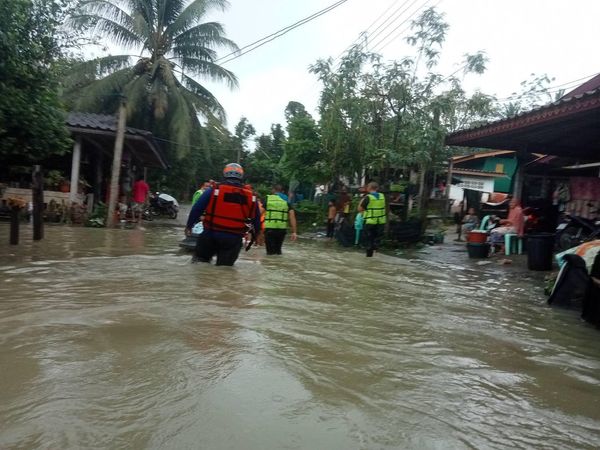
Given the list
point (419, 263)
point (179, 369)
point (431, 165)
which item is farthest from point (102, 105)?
point (179, 369)

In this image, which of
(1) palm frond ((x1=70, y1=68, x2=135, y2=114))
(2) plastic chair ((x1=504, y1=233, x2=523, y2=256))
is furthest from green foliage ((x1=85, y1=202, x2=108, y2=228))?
(2) plastic chair ((x1=504, y1=233, x2=523, y2=256))

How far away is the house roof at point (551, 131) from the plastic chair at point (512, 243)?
6.43 ft

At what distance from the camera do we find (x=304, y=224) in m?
23.0

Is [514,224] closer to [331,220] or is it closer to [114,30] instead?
[331,220]

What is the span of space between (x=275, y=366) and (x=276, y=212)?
6616 millimetres

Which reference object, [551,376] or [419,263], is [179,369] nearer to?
[551,376]

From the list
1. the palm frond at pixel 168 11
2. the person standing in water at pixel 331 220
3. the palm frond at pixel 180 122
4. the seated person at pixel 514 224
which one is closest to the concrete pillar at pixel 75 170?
the palm frond at pixel 180 122

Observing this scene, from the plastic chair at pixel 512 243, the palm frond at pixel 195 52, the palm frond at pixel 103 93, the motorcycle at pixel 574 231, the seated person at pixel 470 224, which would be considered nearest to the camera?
the motorcycle at pixel 574 231

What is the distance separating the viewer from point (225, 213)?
6.46m

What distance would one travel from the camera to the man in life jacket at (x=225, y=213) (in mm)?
6430

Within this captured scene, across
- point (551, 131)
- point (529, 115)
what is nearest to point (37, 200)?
point (529, 115)

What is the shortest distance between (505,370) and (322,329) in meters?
1.50

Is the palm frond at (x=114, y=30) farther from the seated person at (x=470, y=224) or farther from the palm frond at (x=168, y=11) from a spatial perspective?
the seated person at (x=470, y=224)

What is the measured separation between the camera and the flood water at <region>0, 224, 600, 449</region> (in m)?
2.52
